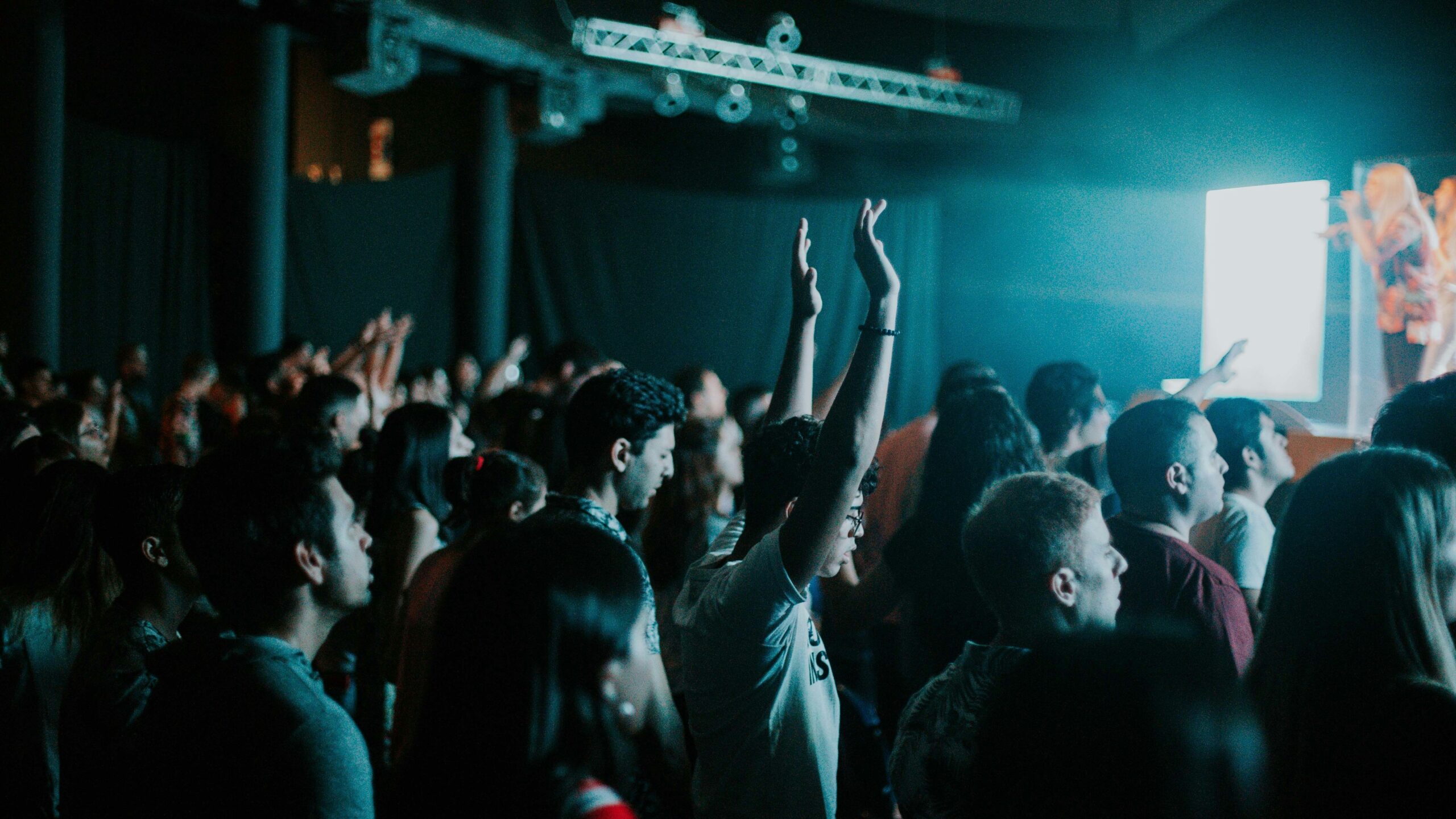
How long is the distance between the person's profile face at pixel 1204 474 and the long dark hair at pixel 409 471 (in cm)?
186

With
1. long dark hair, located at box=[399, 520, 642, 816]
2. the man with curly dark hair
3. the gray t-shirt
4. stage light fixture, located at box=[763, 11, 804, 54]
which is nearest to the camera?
long dark hair, located at box=[399, 520, 642, 816]

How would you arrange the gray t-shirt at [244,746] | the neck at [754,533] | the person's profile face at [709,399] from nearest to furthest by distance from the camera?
1. the gray t-shirt at [244,746]
2. the neck at [754,533]
3. the person's profile face at [709,399]

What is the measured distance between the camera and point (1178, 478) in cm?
226

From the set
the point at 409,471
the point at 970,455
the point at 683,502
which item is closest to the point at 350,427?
the point at 409,471

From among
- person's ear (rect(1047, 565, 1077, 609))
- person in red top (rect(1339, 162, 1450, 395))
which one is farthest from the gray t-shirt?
person in red top (rect(1339, 162, 1450, 395))

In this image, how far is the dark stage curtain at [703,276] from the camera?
10.7 m

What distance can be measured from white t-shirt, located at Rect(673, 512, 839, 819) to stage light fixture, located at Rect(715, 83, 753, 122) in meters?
8.54

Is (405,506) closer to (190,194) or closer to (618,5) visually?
(190,194)

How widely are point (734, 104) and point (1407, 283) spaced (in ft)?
18.4

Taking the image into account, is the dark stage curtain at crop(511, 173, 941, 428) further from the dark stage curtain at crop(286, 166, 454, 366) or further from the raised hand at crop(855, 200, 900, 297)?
the raised hand at crop(855, 200, 900, 297)

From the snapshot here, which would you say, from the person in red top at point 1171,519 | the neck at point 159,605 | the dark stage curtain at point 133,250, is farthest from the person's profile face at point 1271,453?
the dark stage curtain at point 133,250

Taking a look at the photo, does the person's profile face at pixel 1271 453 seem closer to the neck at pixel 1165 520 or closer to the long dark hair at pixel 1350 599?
the neck at pixel 1165 520

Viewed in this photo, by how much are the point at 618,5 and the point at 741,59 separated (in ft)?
3.75

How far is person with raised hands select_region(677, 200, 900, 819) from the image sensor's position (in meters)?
1.52
